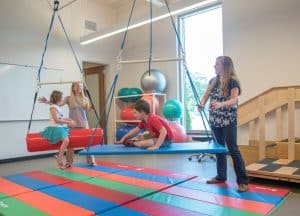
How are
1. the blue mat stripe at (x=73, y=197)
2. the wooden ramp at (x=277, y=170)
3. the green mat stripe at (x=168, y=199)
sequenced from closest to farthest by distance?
the green mat stripe at (x=168, y=199), the blue mat stripe at (x=73, y=197), the wooden ramp at (x=277, y=170)

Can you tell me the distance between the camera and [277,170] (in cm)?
348

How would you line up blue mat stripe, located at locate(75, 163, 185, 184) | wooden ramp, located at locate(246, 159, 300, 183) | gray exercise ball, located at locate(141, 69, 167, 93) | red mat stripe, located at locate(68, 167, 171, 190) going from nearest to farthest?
wooden ramp, located at locate(246, 159, 300, 183) → red mat stripe, located at locate(68, 167, 171, 190) → blue mat stripe, located at locate(75, 163, 185, 184) → gray exercise ball, located at locate(141, 69, 167, 93)

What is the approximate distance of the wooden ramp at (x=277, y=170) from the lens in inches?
127

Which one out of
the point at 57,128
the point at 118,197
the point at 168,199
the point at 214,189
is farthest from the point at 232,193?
the point at 57,128

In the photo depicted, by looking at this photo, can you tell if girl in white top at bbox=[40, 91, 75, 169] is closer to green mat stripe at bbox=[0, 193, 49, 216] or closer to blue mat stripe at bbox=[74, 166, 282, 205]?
blue mat stripe at bbox=[74, 166, 282, 205]

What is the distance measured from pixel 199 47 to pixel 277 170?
398cm

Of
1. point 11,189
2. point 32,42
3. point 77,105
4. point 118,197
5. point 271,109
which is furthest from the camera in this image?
point 32,42

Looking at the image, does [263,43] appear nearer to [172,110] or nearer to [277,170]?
[172,110]

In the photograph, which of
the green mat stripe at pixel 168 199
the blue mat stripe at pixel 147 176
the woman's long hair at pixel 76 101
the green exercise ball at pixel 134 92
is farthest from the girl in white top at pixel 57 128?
the green exercise ball at pixel 134 92

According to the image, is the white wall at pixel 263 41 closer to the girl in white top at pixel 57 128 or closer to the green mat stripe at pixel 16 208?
the girl in white top at pixel 57 128

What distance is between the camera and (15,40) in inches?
240

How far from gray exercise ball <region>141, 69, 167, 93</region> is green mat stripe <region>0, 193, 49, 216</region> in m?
4.29

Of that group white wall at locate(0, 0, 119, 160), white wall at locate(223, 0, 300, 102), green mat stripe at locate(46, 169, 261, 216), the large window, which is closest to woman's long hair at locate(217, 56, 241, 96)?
green mat stripe at locate(46, 169, 261, 216)

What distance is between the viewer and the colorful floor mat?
2.57 m
